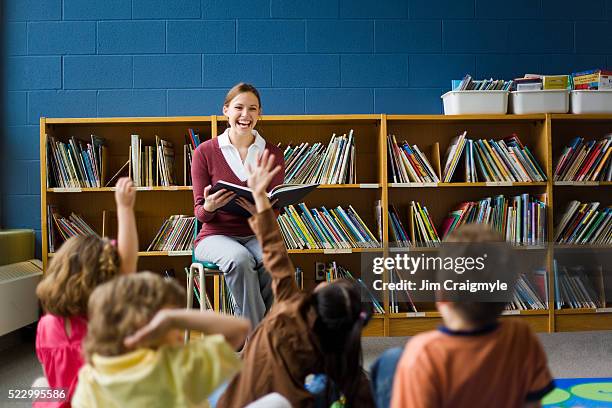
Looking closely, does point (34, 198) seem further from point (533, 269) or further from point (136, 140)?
point (533, 269)

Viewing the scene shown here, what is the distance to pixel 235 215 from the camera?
2820 mm

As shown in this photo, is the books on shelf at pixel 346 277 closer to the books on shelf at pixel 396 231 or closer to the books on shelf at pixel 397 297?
the books on shelf at pixel 397 297

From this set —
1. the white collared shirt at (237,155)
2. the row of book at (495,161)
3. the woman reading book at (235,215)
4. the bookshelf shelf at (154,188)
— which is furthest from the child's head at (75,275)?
the row of book at (495,161)

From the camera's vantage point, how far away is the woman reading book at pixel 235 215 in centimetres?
262

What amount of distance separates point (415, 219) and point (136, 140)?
65.9 inches

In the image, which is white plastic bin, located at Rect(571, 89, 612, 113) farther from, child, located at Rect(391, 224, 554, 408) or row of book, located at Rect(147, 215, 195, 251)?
child, located at Rect(391, 224, 554, 408)

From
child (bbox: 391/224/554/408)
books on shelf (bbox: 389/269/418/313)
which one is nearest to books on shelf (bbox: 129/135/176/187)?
books on shelf (bbox: 389/269/418/313)

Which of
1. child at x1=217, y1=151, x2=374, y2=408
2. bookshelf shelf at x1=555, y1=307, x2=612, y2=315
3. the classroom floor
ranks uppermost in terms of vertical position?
child at x1=217, y1=151, x2=374, y2=408

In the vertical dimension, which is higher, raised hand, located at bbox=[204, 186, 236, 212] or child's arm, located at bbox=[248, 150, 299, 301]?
raised hand, located at bbox=[204, 186, 236, 212]

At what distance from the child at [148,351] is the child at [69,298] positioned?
306 millimetres

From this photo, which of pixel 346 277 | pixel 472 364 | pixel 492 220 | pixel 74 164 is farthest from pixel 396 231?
pixel 472 364

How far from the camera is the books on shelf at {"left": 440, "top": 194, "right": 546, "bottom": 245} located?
143 inches

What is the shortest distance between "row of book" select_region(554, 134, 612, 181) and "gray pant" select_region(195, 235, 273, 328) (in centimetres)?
196

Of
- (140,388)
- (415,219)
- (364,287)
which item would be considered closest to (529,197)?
(415,219)
